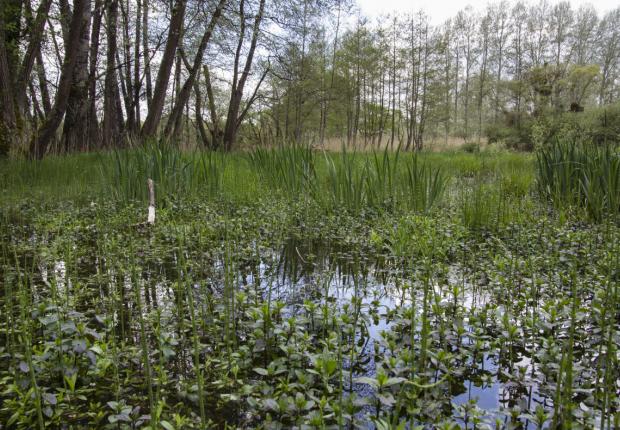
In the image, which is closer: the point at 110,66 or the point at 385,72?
the point at 110,66

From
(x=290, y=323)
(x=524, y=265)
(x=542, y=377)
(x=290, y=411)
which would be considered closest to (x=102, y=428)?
(x=290, y=411)

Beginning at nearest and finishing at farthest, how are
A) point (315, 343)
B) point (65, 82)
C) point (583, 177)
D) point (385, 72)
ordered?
point (315, 343)
point (583, 177)
point (65, 82)
point (385, 72)

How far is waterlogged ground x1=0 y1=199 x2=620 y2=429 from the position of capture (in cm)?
125

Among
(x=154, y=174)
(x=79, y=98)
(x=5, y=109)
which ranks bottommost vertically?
(x=154, y=174)

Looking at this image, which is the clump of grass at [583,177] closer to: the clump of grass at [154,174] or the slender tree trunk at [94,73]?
the clump of grass at [154,174]

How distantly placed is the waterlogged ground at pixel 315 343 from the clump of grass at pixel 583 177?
876 mm

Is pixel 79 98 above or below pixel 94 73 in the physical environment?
below

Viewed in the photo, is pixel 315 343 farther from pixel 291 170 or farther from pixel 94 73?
pixel 94 73

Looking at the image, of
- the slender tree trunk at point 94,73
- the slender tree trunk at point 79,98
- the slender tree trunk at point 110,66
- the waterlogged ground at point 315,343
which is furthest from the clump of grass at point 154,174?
the slender tree trunk at point 110,66

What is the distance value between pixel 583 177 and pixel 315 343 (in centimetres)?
405

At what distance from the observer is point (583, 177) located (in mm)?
4434

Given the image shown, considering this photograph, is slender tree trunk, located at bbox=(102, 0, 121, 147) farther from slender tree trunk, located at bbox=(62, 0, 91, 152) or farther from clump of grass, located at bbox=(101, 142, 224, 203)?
clump of grass, located at bbox=(101, 142, 224, 203)

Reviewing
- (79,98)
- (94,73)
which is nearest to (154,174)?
(79,98)

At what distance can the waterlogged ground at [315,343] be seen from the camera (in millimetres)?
1252
